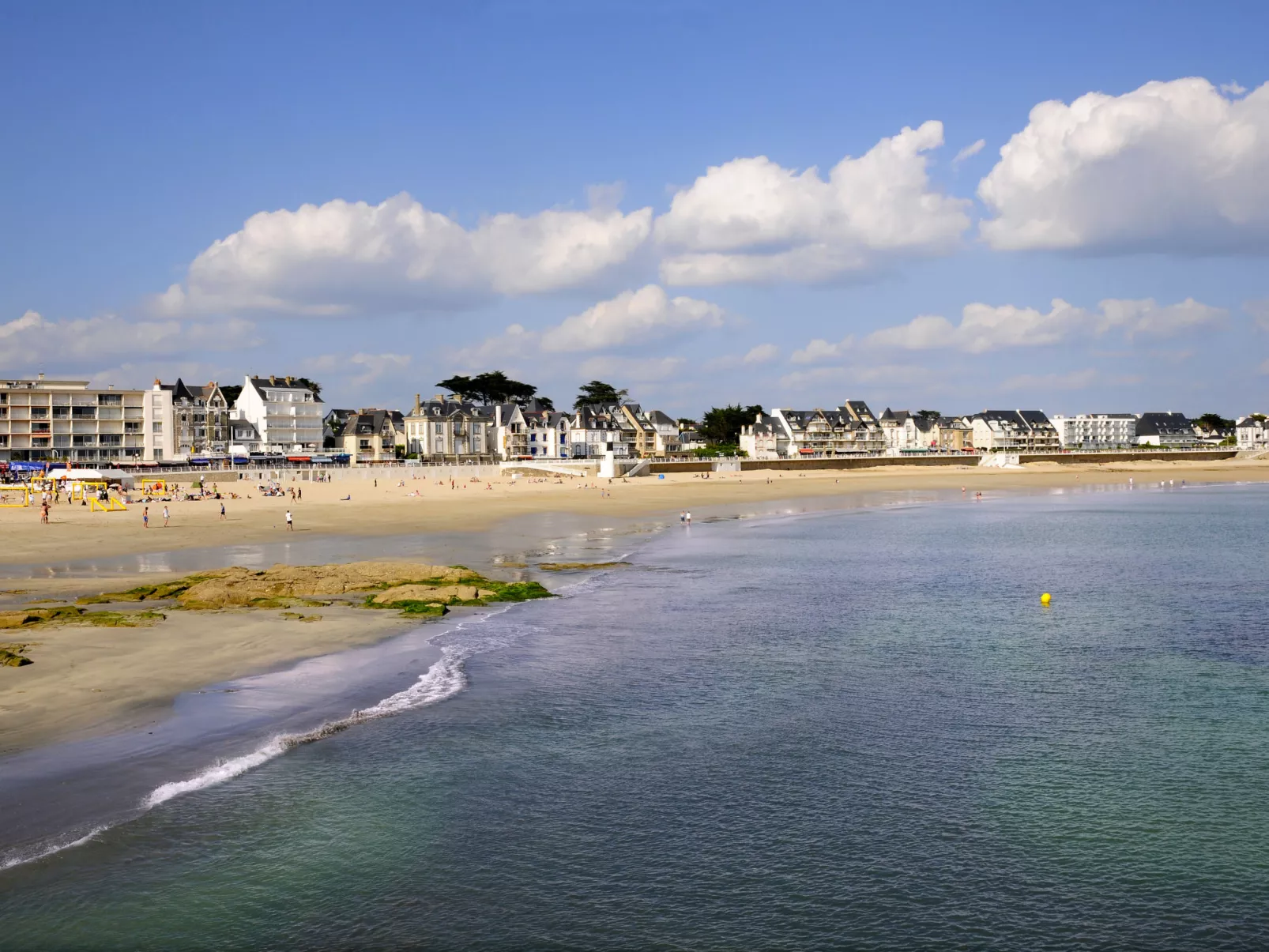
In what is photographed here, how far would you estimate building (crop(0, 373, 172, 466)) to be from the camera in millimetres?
116812

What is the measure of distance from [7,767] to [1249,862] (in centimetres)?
1632

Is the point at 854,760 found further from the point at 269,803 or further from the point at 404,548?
the point at 404,548

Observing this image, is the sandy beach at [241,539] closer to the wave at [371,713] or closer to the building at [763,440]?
the wave at [371,713]

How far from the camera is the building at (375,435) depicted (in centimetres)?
14462

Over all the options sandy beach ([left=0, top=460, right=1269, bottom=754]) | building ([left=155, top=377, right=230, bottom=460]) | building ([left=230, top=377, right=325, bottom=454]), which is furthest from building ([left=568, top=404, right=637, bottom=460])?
building ([left=155, top=377, right=230, bottom=460])

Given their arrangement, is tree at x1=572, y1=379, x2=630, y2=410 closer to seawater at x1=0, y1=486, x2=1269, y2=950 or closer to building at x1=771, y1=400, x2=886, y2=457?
building at x1=771, y1=400, x2=886, y2=457

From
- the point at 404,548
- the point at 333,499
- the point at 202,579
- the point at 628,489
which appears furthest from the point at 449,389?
the point at 202,579

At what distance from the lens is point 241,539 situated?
49344 millimetres

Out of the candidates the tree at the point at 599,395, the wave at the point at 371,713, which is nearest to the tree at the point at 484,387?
the tree at the point at 599,395

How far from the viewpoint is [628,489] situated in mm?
95375

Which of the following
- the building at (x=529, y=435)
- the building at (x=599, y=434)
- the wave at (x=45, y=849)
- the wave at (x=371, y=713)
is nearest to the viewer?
the wave at (x=45, y=849)

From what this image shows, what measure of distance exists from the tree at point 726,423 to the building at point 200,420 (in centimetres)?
8568

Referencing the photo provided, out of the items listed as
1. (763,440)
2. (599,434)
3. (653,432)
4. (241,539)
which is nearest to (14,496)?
(241,539)

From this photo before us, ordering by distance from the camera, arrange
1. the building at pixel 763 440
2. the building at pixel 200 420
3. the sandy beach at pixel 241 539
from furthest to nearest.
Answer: the building at pixel 763 440 < the building at pixel 200 420 < the sandy beach at pixel 241 539
